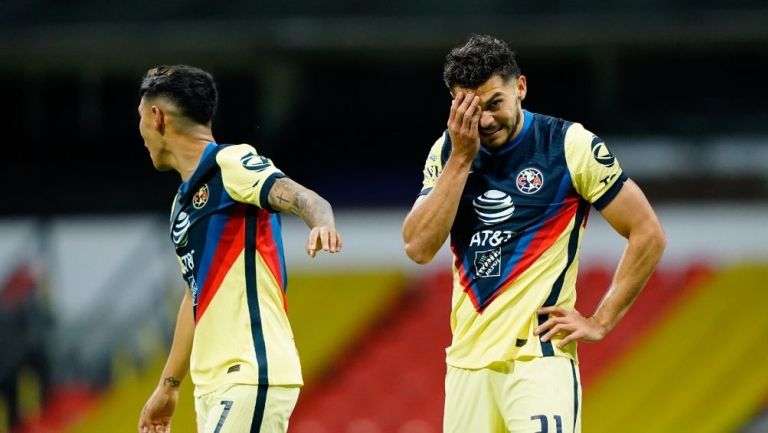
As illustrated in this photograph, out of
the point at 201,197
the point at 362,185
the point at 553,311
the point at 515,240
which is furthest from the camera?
the point at 362,185

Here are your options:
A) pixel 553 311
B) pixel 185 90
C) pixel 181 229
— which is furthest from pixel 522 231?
pixel 185 90

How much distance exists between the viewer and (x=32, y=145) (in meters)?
16.4

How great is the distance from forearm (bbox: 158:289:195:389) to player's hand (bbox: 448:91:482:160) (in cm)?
135

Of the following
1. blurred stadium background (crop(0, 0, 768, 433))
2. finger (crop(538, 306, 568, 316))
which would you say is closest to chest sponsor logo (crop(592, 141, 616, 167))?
finger (crop(538, 306, 568, 316))

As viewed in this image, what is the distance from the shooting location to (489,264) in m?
4.82

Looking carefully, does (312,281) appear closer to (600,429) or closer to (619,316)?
(600,429)

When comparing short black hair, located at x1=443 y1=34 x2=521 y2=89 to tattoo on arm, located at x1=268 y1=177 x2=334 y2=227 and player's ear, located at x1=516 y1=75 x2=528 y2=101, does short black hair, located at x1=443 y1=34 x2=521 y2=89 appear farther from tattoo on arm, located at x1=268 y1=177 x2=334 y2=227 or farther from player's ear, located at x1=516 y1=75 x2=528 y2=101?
tattoo on arm, located at x1=268 y1=177 x2=334 y2=227

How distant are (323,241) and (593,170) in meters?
1.04

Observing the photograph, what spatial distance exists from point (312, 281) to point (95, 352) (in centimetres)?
246

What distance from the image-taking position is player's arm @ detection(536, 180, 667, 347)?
4.70 m

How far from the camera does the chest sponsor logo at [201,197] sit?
5.04 metres

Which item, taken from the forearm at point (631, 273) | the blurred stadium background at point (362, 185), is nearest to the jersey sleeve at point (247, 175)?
the forearm at point (631, 273)

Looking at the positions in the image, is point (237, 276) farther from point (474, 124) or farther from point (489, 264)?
point (474, 124)

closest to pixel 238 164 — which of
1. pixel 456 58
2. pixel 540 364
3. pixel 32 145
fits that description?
pixel 456 58
